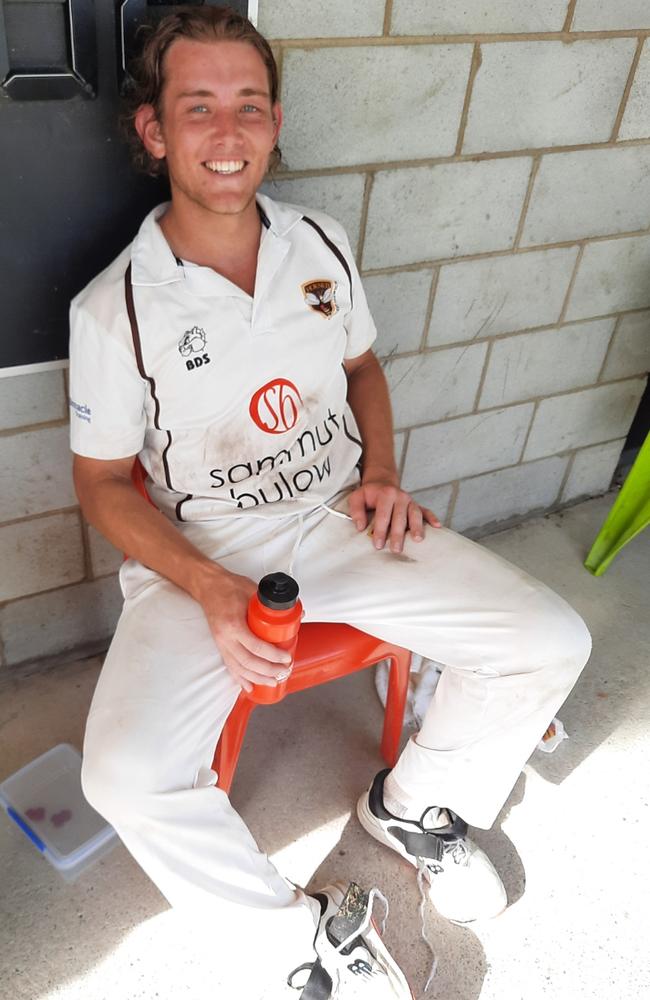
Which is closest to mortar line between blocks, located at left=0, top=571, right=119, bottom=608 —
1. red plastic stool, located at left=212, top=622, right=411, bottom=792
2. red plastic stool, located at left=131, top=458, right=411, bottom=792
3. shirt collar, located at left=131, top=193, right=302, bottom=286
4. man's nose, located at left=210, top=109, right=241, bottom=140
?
red plastic stool, located at left=131, top=458, right=411, bottom=792

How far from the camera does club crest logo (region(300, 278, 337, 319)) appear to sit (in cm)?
164

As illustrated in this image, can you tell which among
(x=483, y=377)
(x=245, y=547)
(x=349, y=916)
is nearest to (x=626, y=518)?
(x=483, y=377)

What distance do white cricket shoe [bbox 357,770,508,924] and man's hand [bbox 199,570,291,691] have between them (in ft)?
1.73

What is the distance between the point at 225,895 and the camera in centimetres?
132

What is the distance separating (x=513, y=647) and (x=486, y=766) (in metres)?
0.24

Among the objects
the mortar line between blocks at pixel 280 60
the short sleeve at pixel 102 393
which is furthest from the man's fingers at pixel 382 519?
the mortar line between blocks at pixel 280 60

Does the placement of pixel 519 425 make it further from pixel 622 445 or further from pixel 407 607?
pixel 407 607

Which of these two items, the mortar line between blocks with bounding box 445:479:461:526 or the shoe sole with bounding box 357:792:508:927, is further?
the mortar line between blocks with bounding box 445:479:461:526

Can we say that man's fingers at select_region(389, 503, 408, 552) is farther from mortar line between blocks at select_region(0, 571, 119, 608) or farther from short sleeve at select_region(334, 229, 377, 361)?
mortar line between blocks at select_region(0, 571, 119, 608)

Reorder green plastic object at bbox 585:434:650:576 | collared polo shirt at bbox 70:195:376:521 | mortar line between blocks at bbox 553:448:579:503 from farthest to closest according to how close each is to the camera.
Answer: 1. mortar line between blocks at bbox 553:448:579:503
2. green plastic object at bbox 585:434:650:576
3. collared polo shirt at bbox 70:195:376:521

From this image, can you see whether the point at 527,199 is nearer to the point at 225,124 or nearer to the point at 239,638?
the point at 225,124

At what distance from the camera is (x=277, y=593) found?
1305mm

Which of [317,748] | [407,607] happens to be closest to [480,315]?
[407,607]

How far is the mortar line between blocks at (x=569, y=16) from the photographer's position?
1.97m
